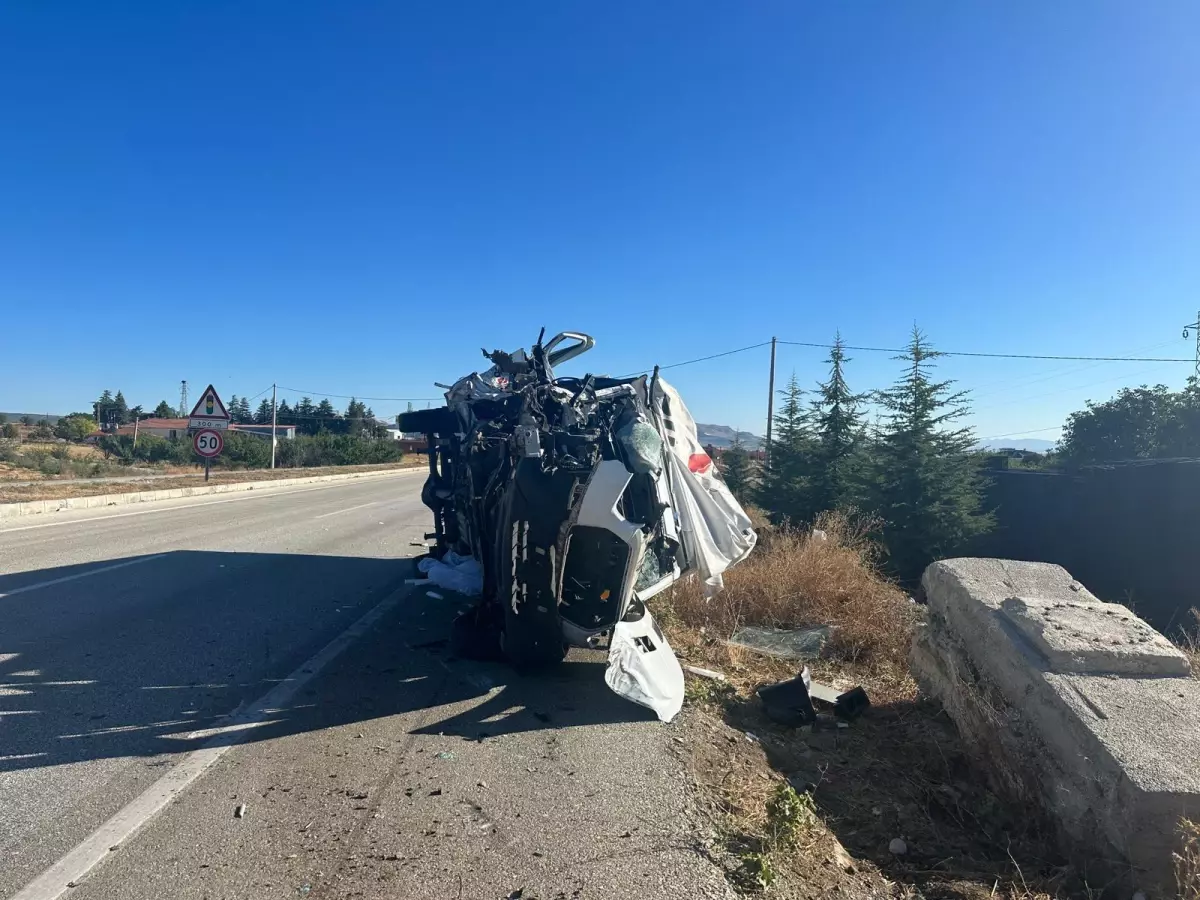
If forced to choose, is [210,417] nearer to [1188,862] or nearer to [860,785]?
[860,785]

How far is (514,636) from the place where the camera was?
4.61 meters

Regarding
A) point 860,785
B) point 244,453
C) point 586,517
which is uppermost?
point 244,453

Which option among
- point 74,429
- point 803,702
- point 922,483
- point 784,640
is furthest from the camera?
point 74,429

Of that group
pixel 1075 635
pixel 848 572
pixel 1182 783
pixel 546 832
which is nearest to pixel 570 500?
pixel 546 832

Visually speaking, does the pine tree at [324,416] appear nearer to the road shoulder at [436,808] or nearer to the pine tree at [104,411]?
the pine tree at [104,411]

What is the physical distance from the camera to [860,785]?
393 centimetres

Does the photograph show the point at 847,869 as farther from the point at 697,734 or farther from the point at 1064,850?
the point at 697,734

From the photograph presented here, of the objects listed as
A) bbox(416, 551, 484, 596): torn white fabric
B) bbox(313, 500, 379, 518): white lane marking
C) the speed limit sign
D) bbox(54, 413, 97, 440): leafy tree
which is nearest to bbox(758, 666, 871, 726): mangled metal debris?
bbox(416, 551, 484, 596): torn white fabric

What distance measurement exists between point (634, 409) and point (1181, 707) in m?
3.46

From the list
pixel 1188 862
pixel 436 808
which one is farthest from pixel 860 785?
pixel 436 808

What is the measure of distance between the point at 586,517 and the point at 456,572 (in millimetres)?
2908

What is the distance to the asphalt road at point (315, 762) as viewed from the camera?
2.79m

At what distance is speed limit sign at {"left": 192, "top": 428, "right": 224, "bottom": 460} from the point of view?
74.5ft

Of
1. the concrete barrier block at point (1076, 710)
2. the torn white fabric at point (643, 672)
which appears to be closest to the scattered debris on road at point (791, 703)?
the torn white fabric at point (643, 672)
